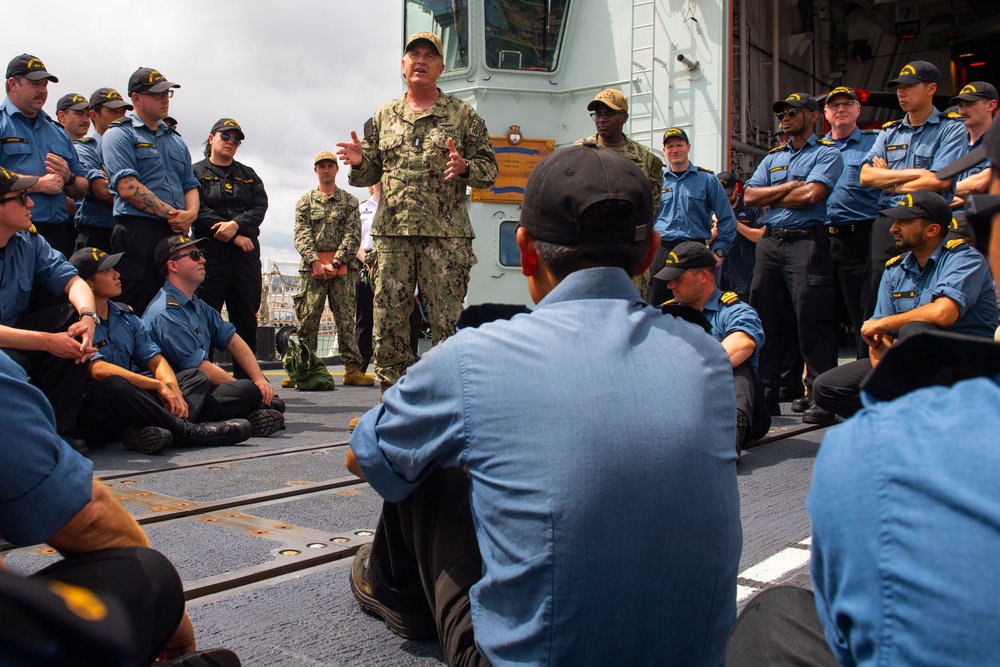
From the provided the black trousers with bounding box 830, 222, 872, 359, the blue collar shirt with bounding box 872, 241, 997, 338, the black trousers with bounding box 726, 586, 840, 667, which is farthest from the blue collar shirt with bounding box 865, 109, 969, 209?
the black trousers with bounding box 726, 586, 840, 667

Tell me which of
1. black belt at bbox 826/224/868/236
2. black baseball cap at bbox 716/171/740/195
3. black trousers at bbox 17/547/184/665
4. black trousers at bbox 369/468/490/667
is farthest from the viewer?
Answer: black baseball cap at bbox 716/171/740/195

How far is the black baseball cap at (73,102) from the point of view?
248 inches

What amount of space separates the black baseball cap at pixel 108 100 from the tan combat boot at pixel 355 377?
2709 mm

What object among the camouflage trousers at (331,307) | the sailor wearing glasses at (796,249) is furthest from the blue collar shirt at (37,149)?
the sailor wearing glasses at (796,249)

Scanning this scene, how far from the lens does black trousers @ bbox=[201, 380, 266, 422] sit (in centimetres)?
475

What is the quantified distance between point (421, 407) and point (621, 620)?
48 cm

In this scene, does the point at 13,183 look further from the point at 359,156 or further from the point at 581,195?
the point at 581,195

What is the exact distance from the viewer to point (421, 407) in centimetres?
146

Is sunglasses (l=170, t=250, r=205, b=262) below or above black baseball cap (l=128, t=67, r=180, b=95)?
below

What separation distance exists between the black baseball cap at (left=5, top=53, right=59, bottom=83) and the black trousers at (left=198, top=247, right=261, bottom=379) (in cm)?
150

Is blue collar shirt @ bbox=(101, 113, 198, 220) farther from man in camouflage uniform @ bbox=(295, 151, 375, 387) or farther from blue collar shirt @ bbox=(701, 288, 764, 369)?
blue collar shirt @ bbox=(701, 288, 764, 369)

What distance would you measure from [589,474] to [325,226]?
21.2 ft

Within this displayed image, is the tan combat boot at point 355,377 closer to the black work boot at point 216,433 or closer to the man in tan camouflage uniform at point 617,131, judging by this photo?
the black work boot at point 216,433

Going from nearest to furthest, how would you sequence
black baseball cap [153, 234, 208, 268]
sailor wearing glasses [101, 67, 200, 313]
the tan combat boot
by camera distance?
black baseball cap [153, 234, 208, 268]
sailor wearing glasses [101, 67, 200, 313]
the tan combat boot
